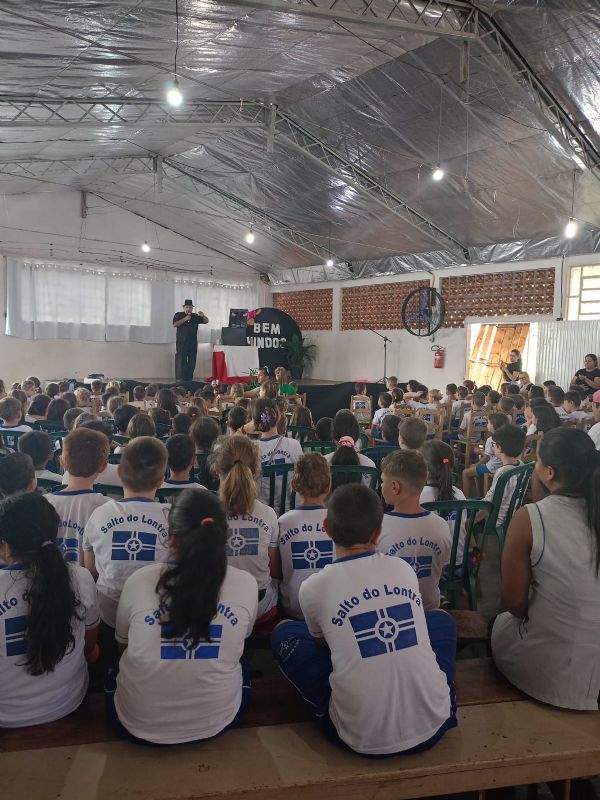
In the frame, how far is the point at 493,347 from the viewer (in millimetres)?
12703

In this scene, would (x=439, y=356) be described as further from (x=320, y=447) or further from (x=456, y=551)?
(x=456, y=551)

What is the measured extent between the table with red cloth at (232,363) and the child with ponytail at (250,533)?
10288 mm

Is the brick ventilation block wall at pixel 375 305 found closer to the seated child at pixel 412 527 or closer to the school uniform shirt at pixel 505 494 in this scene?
the school uniform shirt at pixel 505 494

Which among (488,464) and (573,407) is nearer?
(488,464)

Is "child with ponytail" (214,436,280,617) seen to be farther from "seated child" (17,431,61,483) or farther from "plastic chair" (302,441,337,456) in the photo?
"plastic chair" (302,441,337,456)

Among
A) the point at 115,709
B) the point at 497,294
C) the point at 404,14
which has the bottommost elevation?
the point at 115,709

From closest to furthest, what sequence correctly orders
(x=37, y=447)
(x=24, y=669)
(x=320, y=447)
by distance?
(x=24, y=669) < (x=37, y=447) < (x=320, y=447)

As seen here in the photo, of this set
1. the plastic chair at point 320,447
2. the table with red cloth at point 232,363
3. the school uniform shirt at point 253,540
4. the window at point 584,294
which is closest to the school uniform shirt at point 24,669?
the school uniform shirt at point 253,540

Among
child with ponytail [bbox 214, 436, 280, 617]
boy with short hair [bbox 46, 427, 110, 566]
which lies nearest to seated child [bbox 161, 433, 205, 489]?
boy with short hair [bbox 46, 427, 110, 566]

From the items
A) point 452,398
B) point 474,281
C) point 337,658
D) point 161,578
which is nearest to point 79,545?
point 161,578

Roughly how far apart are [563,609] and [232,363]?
11.4 meters

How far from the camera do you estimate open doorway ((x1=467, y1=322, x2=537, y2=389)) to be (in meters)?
12.3

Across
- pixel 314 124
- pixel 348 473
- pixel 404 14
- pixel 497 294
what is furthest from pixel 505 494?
pixel 497 294

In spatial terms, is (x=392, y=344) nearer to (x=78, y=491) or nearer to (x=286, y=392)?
(x=286, y=392)
